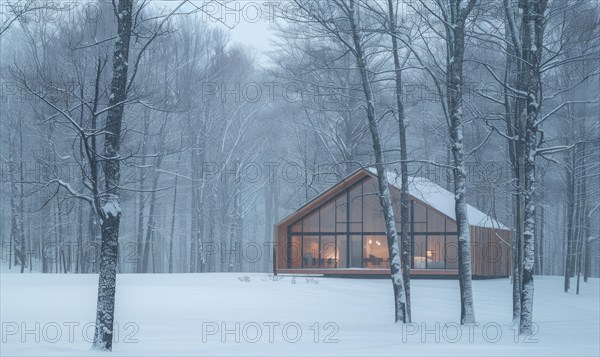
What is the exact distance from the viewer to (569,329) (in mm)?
18172

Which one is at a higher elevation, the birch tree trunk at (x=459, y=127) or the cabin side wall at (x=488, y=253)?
the birch tree trunk at (x=459, y=127)

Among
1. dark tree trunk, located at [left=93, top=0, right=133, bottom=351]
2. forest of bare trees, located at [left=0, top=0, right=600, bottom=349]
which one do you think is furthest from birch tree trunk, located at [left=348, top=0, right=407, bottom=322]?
dark tree trunk, located at [left=93, top=0, right=133, bottom=351]

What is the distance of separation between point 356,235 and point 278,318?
686 inches

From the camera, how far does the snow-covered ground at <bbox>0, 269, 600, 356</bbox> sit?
1327 centimetres

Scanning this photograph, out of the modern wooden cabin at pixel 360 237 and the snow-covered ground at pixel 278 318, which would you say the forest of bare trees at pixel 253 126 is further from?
the snow-covered ground at pixel 278 318

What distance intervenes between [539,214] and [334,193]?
45.6 feet

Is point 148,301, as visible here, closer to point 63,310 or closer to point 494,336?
point 63,310

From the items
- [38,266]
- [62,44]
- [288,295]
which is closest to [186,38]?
[62,44]

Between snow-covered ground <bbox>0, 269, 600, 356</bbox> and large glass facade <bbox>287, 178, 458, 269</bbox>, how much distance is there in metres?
2.93

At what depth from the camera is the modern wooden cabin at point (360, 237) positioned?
37.3 m

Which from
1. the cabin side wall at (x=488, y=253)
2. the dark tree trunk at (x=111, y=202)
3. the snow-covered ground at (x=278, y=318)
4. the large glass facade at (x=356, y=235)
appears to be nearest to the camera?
the dark tree trunk at (x=111, y=202)

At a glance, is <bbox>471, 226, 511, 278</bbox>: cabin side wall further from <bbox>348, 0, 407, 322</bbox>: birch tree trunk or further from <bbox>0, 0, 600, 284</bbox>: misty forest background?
<bbox>348, 0, 407, 322</bbox>: birch tree trunk

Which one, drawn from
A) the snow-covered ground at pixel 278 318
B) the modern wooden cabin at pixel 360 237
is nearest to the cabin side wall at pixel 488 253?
the modern wooden cabin at pixel 360 237

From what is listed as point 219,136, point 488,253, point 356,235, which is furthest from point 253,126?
point 488,253
